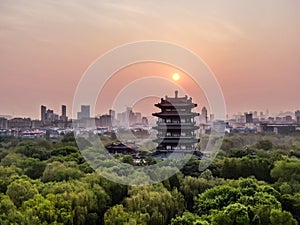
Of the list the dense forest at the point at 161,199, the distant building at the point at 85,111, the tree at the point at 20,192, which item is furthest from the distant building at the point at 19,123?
the tree at the point at 20,192

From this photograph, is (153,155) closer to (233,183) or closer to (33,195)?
(233,183)

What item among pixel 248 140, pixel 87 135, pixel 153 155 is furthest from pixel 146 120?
pixel 248 140

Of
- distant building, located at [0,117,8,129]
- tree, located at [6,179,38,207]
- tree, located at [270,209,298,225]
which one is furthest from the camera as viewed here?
distant building, located at [0,117,8,129]

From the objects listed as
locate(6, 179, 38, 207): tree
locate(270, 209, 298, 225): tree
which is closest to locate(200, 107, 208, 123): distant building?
locate(6, 179, 38, 207): tree

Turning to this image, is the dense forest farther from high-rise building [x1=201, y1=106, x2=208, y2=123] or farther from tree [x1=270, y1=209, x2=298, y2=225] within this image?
high-rise building [x1=201, y1=106, x2=208, y2=123]

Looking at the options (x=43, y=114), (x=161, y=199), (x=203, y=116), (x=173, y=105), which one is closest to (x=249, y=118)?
(x=43, y=114)

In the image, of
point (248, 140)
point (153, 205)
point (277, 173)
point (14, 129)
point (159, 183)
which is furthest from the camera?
point (14, 129)

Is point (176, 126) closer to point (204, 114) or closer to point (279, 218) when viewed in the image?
point (204, 114)

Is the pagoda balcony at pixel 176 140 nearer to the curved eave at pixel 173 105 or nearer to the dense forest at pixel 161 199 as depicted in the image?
the curved eave at pixel 173 105

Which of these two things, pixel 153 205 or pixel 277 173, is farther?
pixel 277 173
